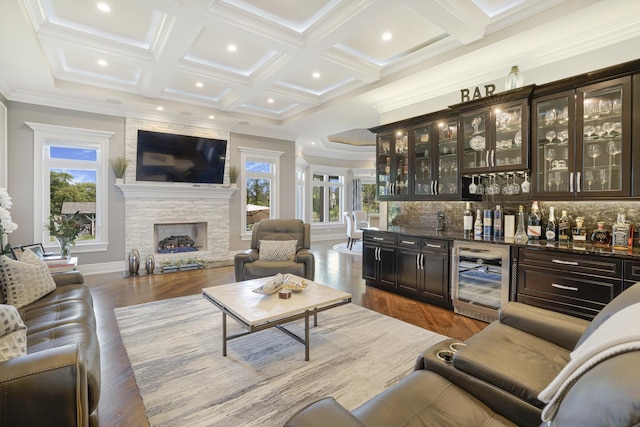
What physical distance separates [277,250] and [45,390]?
10.5 feet

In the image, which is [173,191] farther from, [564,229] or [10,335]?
[564,229]

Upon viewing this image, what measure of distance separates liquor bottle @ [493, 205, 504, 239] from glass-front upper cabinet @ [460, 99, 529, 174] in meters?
0.51

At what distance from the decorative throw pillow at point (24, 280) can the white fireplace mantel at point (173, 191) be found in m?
3.27

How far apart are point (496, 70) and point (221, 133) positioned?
210 inches

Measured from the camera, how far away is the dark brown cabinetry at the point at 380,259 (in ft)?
14.3

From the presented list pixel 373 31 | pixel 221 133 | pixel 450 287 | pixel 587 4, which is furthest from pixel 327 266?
pixel 587 4

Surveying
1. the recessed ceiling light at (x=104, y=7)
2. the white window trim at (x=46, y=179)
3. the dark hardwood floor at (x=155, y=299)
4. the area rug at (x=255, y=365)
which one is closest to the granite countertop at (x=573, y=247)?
the dark hardwood floor at (x=155, y=299)

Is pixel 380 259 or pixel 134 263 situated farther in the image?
pixel 134 263

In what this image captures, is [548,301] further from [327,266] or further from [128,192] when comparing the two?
[128,192]

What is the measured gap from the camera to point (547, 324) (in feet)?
6.13

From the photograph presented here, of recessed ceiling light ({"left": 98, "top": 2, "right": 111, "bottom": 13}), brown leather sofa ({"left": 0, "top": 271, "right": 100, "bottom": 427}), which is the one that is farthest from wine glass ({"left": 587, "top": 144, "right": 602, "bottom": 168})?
recessed ceiling light ({"left": 98, "top": 2, "right": 111, "bottom": 13})

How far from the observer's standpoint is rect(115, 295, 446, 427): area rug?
198 cm

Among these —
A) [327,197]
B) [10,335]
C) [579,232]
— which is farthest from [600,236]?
[327,197]

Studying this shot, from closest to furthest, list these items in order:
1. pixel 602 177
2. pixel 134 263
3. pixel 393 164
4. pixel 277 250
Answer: pixel 602 177 < pixel 277 250 < pixel 393 164 < pixel 134 263
